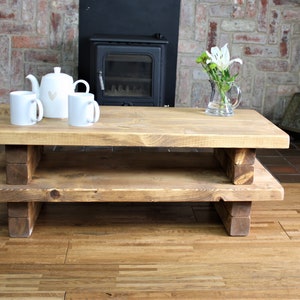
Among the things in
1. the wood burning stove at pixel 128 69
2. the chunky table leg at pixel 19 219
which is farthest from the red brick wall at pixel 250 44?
the chunky table leg at pixel 19 219

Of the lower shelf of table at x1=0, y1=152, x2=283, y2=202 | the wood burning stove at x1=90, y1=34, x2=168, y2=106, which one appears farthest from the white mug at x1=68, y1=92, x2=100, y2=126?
the wood burning stove at x1=90, y1=34, x2=168, y2=106

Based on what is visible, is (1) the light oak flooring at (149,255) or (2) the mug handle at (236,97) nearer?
(1) the light oak flooring at (149,255)

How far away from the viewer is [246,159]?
7.01 feet

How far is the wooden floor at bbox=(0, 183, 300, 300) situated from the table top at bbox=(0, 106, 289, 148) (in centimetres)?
40

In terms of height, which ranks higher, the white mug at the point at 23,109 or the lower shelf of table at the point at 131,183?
the white mug at the point at 23,109

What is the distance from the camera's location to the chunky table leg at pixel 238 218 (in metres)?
2.19

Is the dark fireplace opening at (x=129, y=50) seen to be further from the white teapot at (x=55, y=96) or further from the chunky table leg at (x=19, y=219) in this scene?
the chunky table leg at (x=19, y=219)

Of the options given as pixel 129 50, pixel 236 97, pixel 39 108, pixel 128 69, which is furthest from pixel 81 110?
pixel 128 69

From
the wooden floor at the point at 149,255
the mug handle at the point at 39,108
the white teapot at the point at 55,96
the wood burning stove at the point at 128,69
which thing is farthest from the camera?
the wood burning stove at the point at 128,69

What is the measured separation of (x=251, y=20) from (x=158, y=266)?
2.60m

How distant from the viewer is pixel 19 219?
214cm

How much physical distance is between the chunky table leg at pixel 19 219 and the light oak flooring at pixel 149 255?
0.03 m

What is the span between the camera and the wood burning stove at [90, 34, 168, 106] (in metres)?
3.68

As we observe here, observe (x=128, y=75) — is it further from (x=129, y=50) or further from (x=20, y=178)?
(x=20, y=178)
